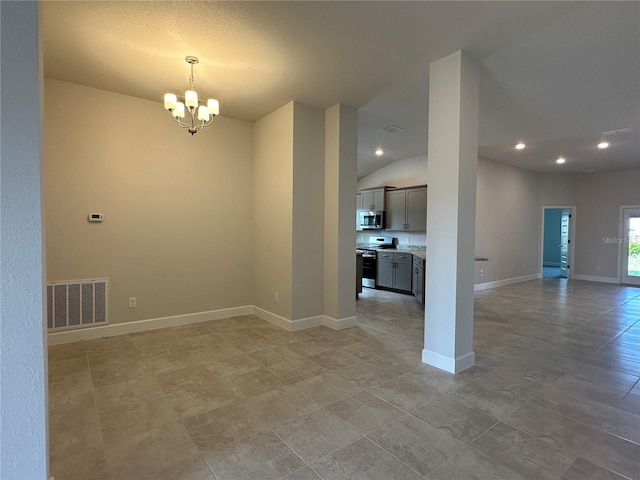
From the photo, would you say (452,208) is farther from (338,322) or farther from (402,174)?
(402,174)

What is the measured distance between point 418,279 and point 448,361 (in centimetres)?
316

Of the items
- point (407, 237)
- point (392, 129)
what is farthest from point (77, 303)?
point (407, 237)

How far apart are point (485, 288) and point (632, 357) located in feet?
13.0

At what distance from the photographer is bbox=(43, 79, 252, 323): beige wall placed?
3758 mm

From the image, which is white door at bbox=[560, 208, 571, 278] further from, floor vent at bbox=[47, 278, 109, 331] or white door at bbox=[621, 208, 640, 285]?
floor vent at bbox=[47, 278, 109, 331]

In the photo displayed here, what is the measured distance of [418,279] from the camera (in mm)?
6125

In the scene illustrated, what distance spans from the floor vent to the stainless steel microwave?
5528 mm

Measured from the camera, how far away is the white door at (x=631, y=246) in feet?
26.8

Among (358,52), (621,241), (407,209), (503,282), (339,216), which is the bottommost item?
(503,282)

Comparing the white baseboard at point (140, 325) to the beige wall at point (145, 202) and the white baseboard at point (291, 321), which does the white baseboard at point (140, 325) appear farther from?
the white baseboard at point (291, 321)

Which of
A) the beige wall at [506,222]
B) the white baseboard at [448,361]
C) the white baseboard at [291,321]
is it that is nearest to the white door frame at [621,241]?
the beige wall at [506,222]

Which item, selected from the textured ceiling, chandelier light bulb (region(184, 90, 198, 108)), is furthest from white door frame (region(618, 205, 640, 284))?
chandelier light bulb (region(184, 90, 198, 108))

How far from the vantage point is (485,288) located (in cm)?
746

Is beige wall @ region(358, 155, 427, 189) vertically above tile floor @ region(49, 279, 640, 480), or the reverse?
beige wall @ region(358, 155, 427, 189)
